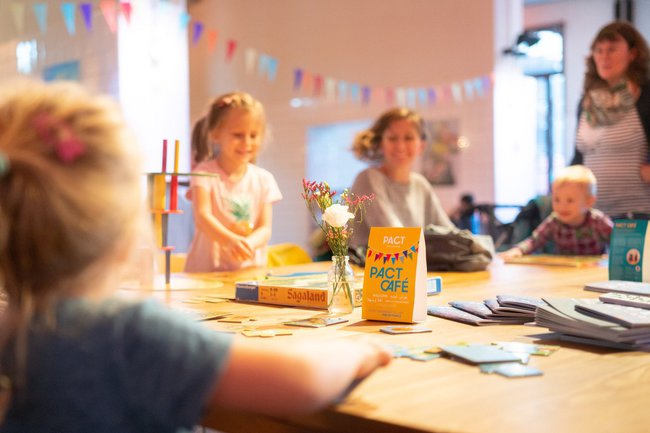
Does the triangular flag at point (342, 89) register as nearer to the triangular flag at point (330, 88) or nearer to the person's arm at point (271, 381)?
the triangular flag at point (330, 88)

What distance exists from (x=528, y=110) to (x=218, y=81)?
3261 millimetres

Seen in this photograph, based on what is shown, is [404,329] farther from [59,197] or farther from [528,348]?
[59,197]

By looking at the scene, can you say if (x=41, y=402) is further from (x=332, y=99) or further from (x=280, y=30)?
(x=280, y=30)

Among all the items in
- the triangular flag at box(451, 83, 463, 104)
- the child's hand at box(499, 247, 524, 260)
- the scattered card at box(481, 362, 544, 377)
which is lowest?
the scattered card at box(481, 362, 544, 377)

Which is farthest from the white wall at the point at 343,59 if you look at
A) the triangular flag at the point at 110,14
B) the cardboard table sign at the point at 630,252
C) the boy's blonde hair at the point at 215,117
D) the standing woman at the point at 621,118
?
the cardboard table sign at the point at 630,252

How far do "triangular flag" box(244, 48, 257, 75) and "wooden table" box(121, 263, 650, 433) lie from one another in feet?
21.1

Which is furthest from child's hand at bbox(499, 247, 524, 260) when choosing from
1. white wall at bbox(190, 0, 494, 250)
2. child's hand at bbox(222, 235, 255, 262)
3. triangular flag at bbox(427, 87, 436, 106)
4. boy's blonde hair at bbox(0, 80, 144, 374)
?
triangular flag at bbox(427, 87, 436, 106)

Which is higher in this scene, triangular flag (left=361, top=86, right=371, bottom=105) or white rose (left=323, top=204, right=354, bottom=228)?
triangular flag (left=361, top=86, right=371, bottom=105)

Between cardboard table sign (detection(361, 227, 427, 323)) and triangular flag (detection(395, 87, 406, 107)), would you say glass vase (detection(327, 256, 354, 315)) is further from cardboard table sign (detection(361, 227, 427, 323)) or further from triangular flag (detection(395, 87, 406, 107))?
triangular flag (detection(395, 87, 406, 107))

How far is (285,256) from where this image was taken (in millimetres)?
3445

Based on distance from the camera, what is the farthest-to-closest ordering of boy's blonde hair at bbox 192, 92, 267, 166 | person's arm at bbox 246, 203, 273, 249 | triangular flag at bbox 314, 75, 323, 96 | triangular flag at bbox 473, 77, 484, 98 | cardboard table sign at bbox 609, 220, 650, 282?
triangular flag at bbox 314, 75, 323, 96
triangular flag at bbox 473, 77, 484, 98
boy's blonde hair at bbox 192, 92, 267, 166
person's arm at bbox 246, 203, 273, 249
cardboard table sign at bbox 609, 220, 650, 282

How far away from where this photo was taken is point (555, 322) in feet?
4.13

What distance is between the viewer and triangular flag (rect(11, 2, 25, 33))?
4.78 m

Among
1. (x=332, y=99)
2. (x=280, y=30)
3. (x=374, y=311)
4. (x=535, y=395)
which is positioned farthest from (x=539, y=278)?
(x=280, y=30)
